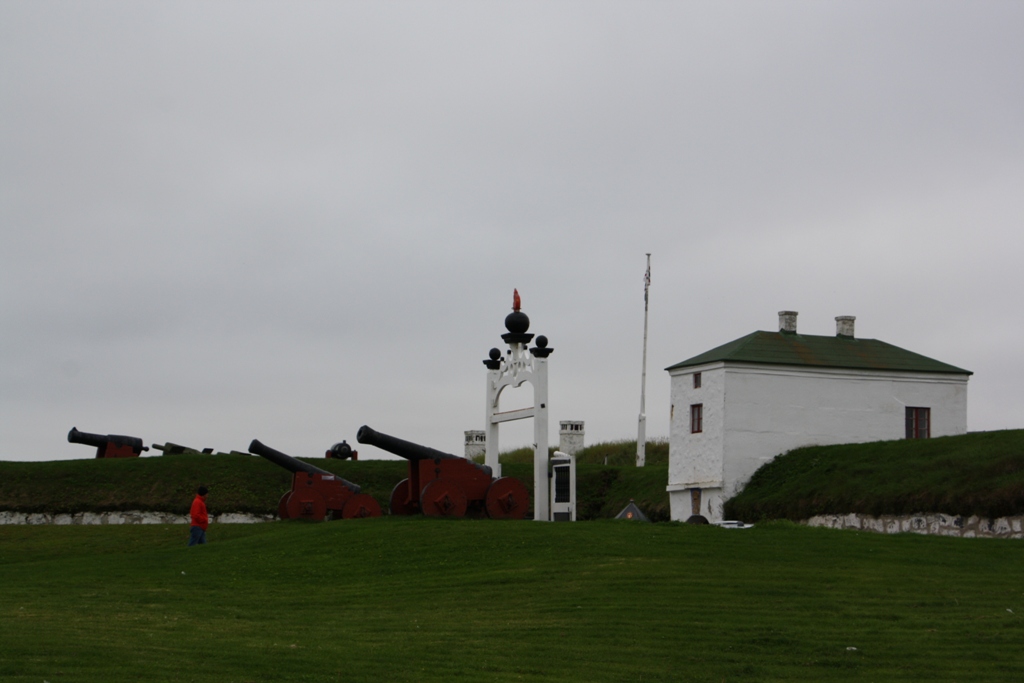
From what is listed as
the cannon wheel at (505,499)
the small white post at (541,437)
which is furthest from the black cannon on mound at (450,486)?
the small white post at (541,437)

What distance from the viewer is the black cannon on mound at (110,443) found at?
42188mm

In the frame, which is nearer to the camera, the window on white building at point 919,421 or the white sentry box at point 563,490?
the white sentry box at point 563,490

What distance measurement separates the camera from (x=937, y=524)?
27625mm

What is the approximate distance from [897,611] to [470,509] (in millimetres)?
12229

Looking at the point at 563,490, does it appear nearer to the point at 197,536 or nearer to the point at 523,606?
the point at 197,536

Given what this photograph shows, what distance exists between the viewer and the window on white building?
36969mm

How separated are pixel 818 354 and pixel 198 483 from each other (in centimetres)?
1923

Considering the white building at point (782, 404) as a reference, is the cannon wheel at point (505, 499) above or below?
below

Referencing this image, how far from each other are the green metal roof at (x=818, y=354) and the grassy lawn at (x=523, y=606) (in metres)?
14.5

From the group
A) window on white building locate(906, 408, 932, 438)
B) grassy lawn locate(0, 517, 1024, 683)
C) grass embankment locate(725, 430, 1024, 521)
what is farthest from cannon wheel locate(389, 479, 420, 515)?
window on white building locate(906, 408, 932, 438)

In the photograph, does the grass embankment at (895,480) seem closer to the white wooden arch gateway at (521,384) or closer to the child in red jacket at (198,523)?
the white wooden arch gateway at (521,384)

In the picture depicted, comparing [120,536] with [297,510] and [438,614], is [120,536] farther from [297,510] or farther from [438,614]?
[438,614]

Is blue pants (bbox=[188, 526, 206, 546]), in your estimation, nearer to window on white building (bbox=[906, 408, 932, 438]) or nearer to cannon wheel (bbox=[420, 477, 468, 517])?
cannon wheel (bbox=[420, 477, 468, 517])

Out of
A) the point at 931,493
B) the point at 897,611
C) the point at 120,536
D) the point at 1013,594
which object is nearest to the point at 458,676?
the point at 897,611
